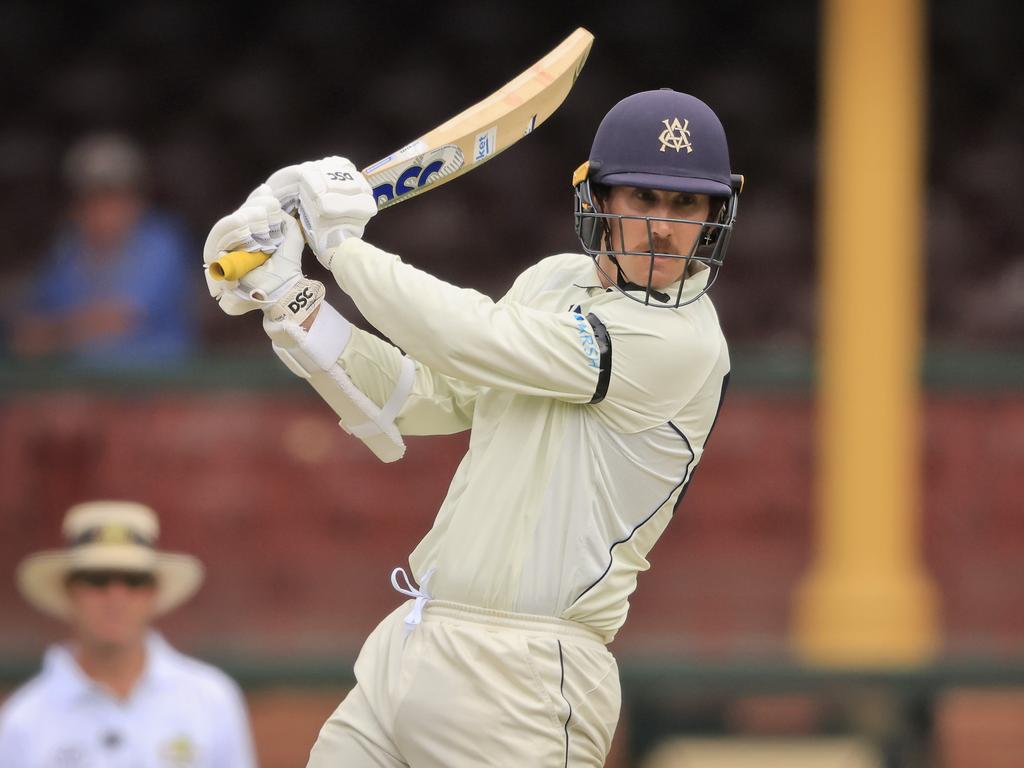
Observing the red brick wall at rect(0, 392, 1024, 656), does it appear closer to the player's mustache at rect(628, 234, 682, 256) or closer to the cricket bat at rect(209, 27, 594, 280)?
the cricket bat at rect(209, 27, 594, 280)

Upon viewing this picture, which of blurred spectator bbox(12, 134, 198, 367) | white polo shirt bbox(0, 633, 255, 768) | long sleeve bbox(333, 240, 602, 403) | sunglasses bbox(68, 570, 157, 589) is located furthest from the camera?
blurred spectator bbox(12, 134, 198, 367)

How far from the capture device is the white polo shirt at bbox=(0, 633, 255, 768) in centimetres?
491

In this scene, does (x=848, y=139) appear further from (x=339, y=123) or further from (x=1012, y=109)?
(x=339, y=123)

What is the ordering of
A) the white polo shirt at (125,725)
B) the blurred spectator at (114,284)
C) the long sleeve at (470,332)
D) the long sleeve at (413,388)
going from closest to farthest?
the long sleeve at (470,332) < the long sleeve at (413,388) < the white polo shirt at (125,725) < the blurred spectator at (114,284)

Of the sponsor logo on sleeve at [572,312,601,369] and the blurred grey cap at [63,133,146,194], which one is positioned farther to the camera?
the blurred grey cap at [63,133,146,194]

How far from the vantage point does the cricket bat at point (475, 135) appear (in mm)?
3428

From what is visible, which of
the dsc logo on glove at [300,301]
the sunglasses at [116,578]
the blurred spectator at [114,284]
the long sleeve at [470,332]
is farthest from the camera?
the blurred spectator at [114,284]

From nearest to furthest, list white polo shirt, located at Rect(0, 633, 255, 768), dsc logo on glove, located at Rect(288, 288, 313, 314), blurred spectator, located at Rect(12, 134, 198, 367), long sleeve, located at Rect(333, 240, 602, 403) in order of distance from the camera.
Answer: long sleeve, located at Rect(333, 240, 602, 403), dsc logo on glove, located at Rect(288, 288, 313, 314), white polo shirt, located at Rect(0, 633, 255, 768), blurred spectator, located at Rect(12, 134, 198, 367)

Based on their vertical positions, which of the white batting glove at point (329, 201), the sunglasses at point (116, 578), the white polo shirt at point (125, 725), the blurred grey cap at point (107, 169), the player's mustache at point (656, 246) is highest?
the blurred grey cap at point (107, 169)

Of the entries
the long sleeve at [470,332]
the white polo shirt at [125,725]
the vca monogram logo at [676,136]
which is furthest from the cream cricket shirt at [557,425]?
the white polo shirt at [125,725]

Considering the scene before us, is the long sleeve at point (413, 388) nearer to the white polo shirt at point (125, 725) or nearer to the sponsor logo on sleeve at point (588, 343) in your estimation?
the sponsor logo on sleeve at point (588, 343)

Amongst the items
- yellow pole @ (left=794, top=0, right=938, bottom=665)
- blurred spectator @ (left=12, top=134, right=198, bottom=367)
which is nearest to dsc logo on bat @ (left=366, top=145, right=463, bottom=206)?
blurred spectator @ (left=12, top=134, right=198, bottom=367)

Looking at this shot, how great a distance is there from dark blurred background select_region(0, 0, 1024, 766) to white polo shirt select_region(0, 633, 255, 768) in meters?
1.13

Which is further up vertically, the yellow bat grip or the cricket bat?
the cricket bat
